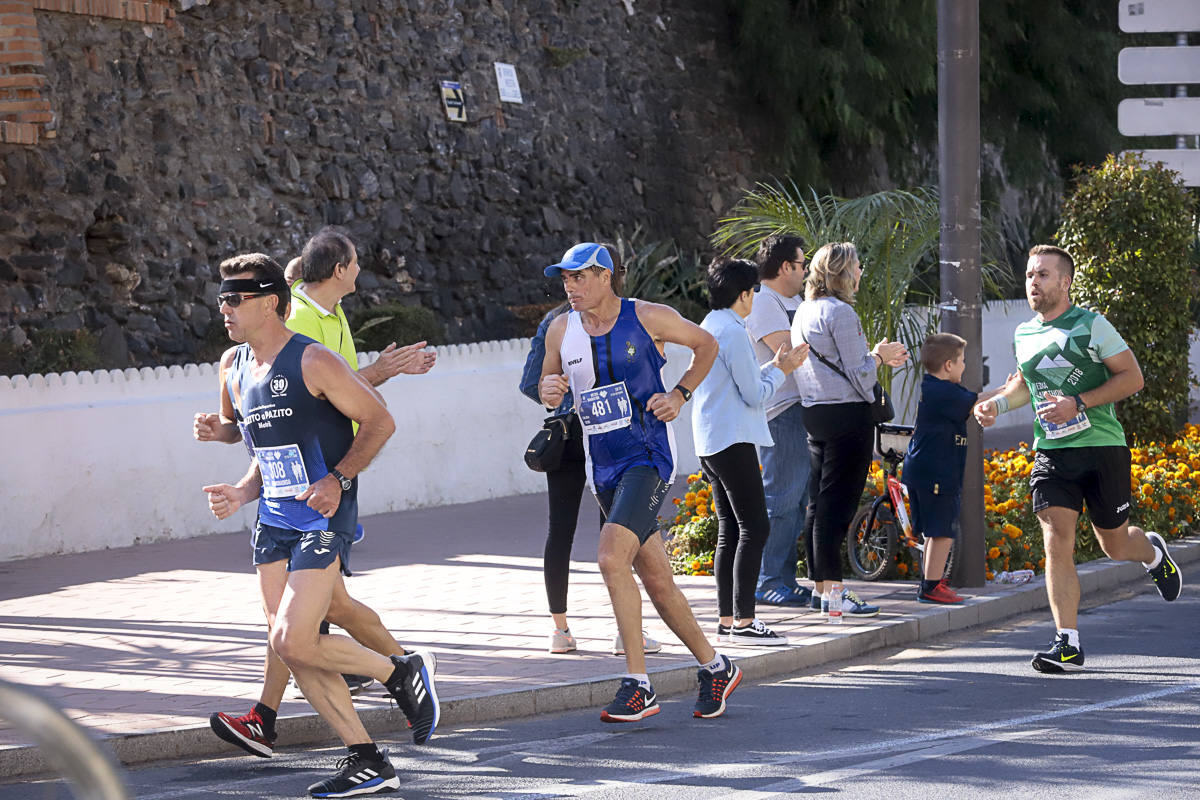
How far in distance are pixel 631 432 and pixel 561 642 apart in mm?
1567

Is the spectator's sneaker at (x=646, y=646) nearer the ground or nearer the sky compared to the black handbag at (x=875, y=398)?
nearer the ground

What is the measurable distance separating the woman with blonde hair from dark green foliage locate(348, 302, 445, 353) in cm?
737

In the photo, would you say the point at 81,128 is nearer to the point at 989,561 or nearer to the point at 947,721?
Answer: the point at 989,561

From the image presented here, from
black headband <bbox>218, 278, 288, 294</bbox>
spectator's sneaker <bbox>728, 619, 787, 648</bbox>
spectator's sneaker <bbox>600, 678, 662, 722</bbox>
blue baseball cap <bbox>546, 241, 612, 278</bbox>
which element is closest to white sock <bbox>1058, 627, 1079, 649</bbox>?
spectator's sneaker <bbox>728, 619, 787, 648</bbox>

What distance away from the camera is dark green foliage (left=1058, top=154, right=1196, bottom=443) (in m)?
12.7

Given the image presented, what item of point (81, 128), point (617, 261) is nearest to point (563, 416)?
point (617, 261)

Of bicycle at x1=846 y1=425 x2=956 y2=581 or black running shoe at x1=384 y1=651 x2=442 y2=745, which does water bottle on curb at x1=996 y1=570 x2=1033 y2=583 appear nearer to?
bicycle at x1=846 y1=425 x2=956 y2=581

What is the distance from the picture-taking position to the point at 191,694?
23.6 feet

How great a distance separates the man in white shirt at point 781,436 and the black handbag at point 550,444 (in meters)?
1.50

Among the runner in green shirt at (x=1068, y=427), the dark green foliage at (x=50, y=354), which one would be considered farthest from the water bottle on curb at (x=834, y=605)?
the dark green foliage at (x=50, y=354)

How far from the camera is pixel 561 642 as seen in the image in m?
8.02

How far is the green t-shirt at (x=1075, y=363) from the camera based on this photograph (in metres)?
7.59

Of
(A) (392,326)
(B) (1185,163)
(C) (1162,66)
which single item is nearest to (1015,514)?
(B) (1185,163)

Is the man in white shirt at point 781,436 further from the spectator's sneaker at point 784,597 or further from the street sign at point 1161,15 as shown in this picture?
the street sign at point 1161,15
